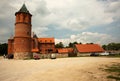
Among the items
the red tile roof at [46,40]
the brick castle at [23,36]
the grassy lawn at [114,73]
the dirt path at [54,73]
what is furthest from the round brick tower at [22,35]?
the grassy lawn at [114,73]

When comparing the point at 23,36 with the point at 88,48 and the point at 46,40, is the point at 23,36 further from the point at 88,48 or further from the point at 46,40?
the point at 88,48

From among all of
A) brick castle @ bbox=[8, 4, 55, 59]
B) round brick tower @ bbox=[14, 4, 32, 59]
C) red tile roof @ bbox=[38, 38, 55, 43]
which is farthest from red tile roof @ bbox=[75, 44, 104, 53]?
round brick tower @ bbox=[14, 4, 32, 59]

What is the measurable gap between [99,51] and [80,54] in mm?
11691

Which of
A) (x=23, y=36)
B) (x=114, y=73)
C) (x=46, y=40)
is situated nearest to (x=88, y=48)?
(x=46, y=40)

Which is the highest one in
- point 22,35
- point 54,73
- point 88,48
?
point 22,35

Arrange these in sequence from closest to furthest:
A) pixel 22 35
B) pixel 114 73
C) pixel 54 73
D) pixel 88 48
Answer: pixel 54 73
pixel 114 73
pixel 22 35
pixel 88 48

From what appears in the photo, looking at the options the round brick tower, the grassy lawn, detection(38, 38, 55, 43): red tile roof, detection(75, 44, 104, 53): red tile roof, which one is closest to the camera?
the grassy lawn

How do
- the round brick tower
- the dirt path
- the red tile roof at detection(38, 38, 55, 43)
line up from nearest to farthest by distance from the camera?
the dirt path < the round brick tower < the red tile roof at detection(38, 38, 55, 43)

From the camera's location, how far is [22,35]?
192ft

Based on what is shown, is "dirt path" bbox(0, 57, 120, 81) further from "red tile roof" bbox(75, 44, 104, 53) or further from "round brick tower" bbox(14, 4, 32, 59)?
"red tile roof" bbox(75, 44, 104, 53)

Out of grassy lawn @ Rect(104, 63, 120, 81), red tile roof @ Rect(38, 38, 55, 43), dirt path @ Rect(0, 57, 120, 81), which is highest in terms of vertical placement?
red tile roof @ Rect(38, 38, 55, 43)

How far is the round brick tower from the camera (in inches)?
2275

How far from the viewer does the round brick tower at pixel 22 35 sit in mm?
57781

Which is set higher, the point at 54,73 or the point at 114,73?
the point at 54,73
